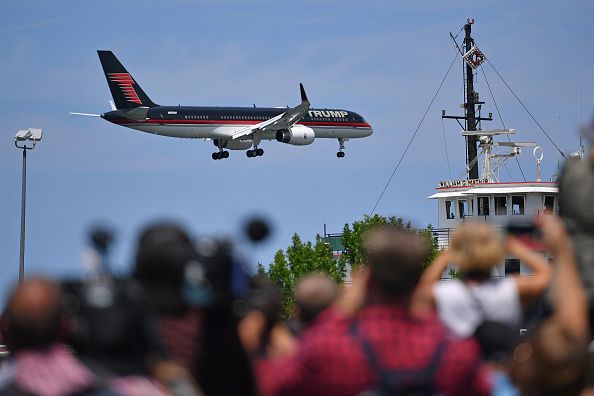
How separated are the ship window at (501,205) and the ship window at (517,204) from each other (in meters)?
0.61

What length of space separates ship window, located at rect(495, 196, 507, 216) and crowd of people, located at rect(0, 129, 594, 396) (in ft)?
201

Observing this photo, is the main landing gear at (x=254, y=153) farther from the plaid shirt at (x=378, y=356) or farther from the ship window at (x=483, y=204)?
the plaid shirt at (x=378, y=356)

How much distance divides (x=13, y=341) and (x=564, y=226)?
430 cm

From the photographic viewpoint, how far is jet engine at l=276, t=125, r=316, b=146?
88.6 m

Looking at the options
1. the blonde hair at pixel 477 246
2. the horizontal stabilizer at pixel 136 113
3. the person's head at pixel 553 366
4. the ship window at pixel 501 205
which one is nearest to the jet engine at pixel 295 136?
the horizontal stabilizer at pixel 136 113

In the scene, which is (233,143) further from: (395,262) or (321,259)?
(395,262)

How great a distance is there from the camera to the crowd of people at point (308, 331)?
269 inches

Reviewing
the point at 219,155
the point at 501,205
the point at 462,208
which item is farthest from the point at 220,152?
the point at 501,205

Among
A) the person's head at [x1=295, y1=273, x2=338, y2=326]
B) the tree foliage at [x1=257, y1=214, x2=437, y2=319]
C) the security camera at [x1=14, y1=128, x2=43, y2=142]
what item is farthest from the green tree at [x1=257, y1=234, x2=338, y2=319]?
the person's head at [x1=295, y1=273, x2=338, y2=326]

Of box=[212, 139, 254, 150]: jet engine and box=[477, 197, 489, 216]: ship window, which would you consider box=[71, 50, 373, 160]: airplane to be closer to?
box=[212, 139, 254, 150]: jet engine

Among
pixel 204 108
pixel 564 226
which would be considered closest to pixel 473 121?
pixel 204 108

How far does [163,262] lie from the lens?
757 centimetres

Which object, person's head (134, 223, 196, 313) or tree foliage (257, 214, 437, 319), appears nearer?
person's head (134, 223, 196, 313)

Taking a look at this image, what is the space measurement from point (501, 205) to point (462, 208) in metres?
3.65
